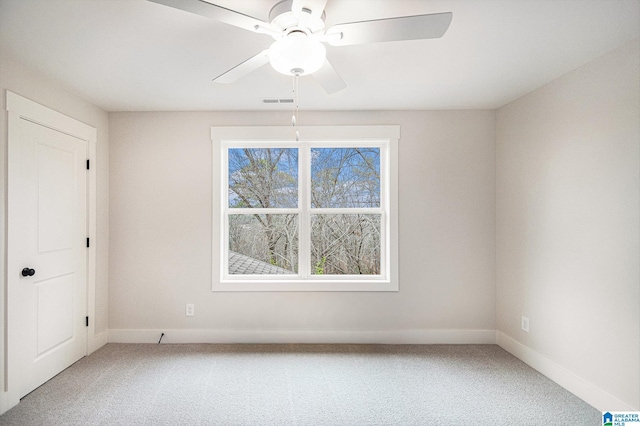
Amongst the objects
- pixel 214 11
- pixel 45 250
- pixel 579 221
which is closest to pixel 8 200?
pixel 45 250

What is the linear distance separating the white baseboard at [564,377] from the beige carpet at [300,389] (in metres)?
0.07

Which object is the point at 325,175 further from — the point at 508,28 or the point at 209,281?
the point at 508,28

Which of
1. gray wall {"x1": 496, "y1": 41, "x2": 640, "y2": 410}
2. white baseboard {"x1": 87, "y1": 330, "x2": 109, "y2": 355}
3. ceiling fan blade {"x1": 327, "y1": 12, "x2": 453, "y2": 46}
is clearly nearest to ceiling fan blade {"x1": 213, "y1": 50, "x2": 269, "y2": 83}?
ceiling fan blade {"x1": 327, "y1": 12, "x2": 453, "y2": 46}

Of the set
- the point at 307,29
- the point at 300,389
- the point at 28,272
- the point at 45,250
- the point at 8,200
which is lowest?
the point at 300,389

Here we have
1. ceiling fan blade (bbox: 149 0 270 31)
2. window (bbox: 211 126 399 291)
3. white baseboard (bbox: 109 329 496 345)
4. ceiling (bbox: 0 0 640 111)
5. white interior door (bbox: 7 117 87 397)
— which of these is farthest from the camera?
window (bbox: 211 126 399 291)

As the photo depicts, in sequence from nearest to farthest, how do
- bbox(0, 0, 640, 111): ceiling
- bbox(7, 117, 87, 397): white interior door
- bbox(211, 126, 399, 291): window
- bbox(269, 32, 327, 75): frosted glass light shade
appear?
bbox(269, 32, 327, 75): frosted glass light shade → bbox(0, 0, 640, 111): ceiling → bbox(7, 117, 87, 397): white interior door → bbox(211, 126, 399, 291): window

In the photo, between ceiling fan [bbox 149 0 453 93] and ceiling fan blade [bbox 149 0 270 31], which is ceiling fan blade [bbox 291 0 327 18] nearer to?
ceiling fan [bbox 149 0 453 93]

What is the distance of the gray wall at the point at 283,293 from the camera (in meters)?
3.60

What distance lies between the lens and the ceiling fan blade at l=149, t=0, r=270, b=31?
4.51 ft

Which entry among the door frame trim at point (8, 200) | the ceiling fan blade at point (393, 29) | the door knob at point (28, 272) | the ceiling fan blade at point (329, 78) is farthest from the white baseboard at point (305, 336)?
the ceiling fan blade at point (393, 29)

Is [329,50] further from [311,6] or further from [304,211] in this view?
[304,211]

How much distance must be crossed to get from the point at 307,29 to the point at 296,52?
0.16 metres

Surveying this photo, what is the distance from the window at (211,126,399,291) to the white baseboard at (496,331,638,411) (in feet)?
4.50

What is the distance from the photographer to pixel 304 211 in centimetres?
374
